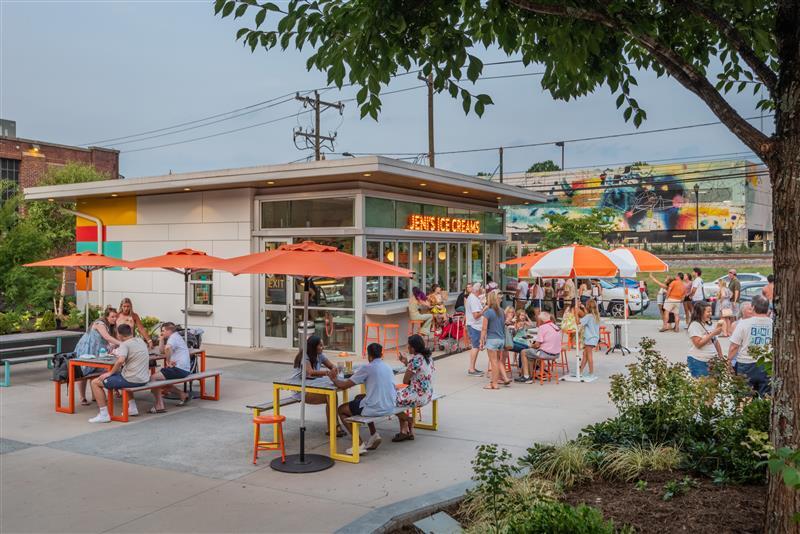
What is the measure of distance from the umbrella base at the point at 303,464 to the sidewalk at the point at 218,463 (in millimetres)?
98

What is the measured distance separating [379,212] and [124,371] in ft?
26.3

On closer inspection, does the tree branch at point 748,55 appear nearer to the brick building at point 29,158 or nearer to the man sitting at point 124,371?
the man sitting at point 124,371

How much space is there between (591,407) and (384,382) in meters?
3.92

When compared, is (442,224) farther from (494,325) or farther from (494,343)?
(494,343)

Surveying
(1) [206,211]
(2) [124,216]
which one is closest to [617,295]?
(1) [206,211]

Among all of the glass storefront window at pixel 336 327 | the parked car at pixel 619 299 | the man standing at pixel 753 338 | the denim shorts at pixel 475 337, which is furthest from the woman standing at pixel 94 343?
the parked car at pixel 619 299

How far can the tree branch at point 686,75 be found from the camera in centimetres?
418

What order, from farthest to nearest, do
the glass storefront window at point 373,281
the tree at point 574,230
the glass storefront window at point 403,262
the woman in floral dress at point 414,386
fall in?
the tree at point 574,230, the glass storefront window at point 403,262, the glass storefront window at point 373,281, the woman in floral dress at point 414,386

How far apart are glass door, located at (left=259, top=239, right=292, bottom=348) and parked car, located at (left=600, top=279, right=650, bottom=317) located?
545 inches

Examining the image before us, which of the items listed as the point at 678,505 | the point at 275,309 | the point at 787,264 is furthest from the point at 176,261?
the point at 787,264

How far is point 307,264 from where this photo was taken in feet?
24.0

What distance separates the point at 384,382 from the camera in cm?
777

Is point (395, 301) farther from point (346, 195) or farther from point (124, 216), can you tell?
point (124, 216)

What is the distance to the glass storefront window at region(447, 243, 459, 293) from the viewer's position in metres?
19.4
